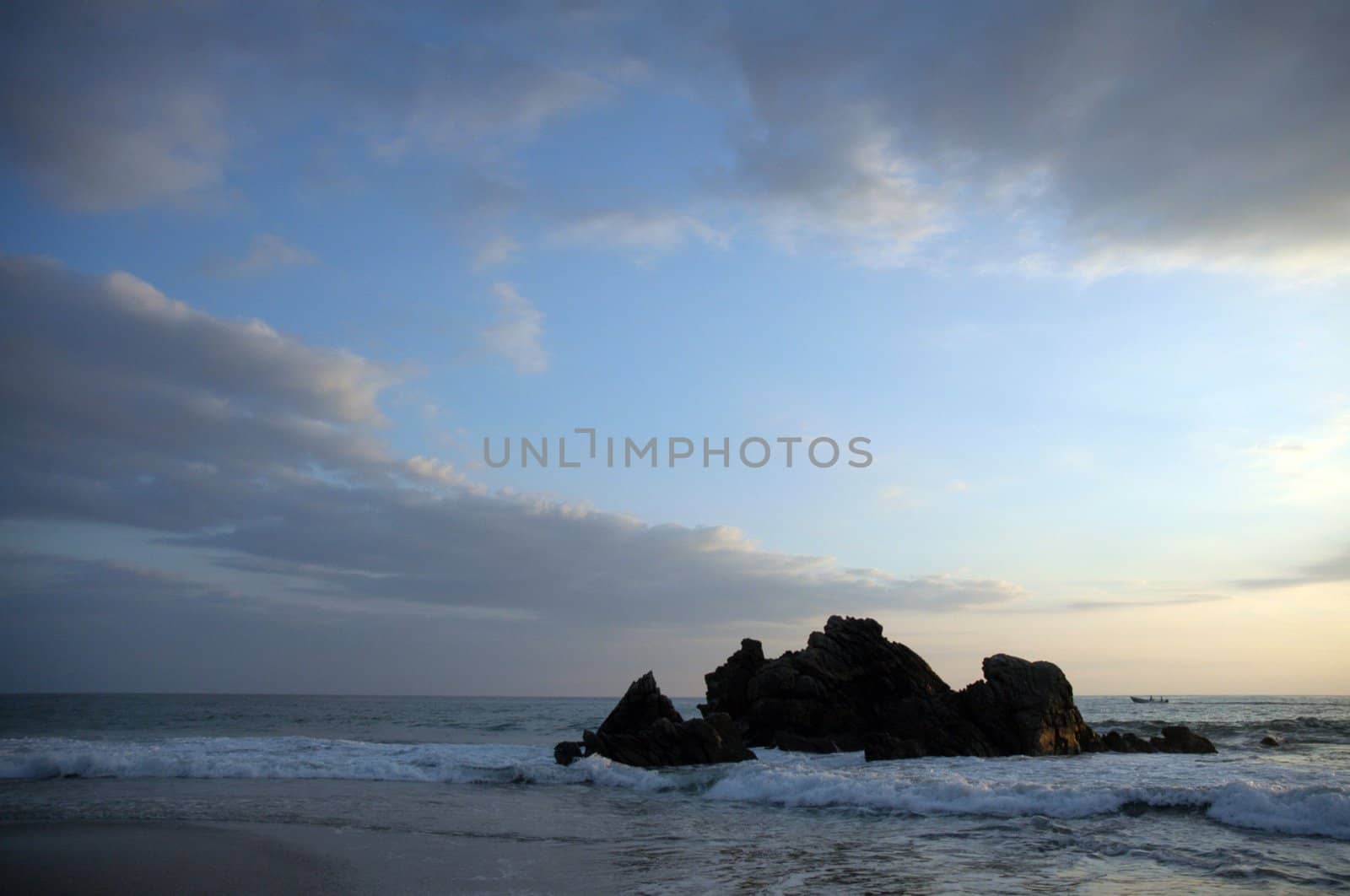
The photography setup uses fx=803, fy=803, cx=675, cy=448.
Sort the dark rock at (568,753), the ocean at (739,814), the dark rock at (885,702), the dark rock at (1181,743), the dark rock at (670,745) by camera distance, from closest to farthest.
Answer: the ocean at (739,814) → the dark rock at (670,745) → the dark rock at (568,753) → the dark rock at (885,702) → the dark rock at (1181,743)

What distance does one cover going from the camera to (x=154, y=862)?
1326 cm

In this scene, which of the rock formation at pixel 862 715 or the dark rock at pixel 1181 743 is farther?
the dark rock at pixel 1181 743

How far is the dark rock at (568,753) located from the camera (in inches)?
1191

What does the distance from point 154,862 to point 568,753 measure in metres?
18.6

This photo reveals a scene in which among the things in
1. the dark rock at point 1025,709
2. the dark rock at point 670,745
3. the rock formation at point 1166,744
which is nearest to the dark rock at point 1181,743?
the rock formation at point 1166,744

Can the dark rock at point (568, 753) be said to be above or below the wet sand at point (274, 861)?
below

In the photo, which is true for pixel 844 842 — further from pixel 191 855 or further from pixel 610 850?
pixel 191 855

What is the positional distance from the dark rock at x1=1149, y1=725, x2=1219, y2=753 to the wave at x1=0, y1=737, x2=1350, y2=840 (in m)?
3.88

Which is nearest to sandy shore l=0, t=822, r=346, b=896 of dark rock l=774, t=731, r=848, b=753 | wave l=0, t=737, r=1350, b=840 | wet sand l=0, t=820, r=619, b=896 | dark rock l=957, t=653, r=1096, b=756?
wet sand l=0, t=820, r=619, b=896

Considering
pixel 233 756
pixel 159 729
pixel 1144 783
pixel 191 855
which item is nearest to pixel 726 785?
pixel 1144 783

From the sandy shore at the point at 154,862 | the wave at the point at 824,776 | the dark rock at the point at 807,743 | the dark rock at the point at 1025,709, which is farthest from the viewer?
the dark rock at the point at 807,743

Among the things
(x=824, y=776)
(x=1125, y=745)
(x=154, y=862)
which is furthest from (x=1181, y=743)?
(x=154, y=862)

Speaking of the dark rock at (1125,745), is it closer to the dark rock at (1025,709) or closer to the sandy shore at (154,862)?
the dark rock at (1025,709)

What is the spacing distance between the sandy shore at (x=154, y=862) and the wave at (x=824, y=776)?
11465 mm
